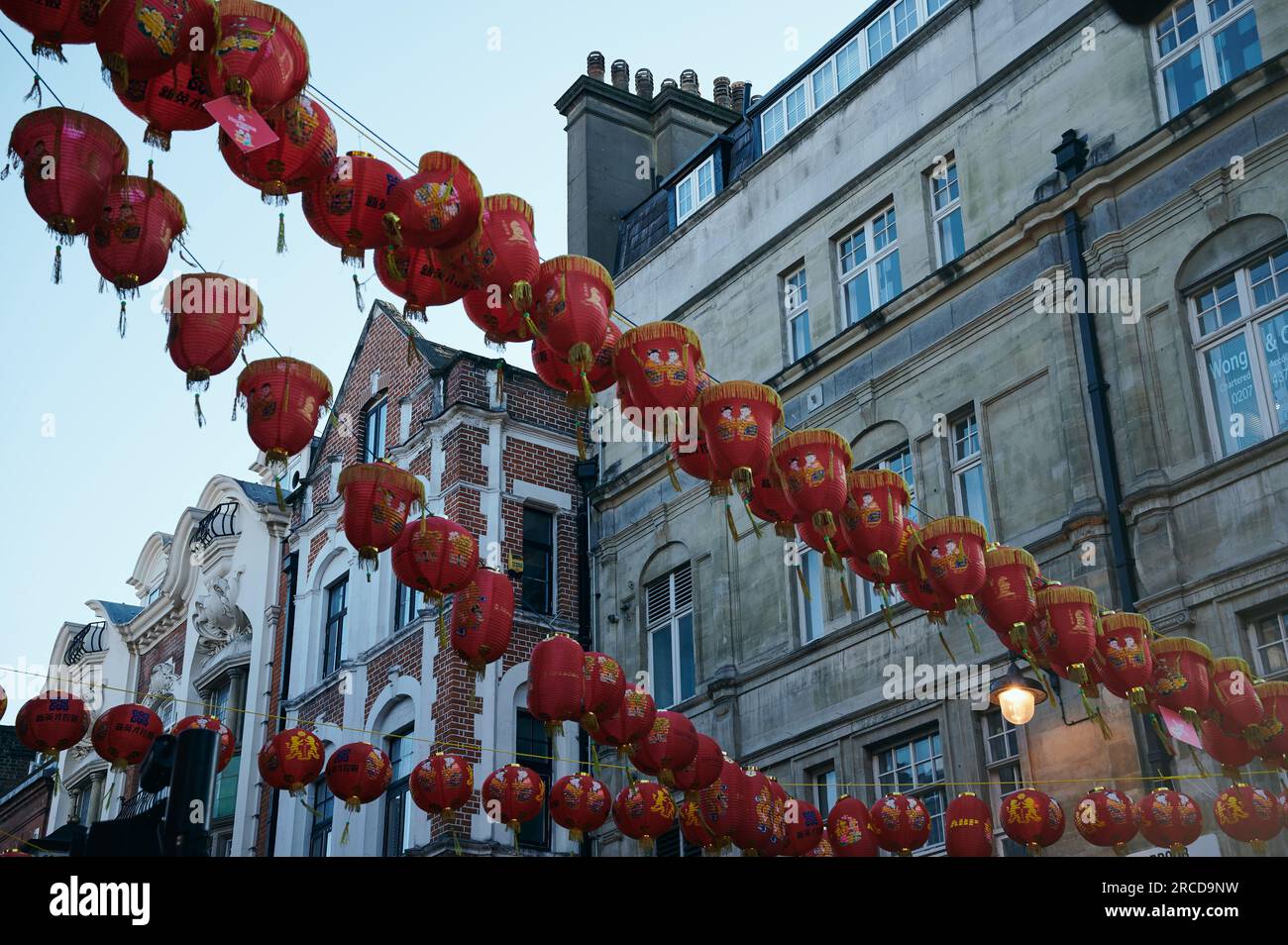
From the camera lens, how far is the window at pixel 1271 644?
48.8 feet

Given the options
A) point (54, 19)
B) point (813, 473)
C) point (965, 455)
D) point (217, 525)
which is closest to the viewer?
point (54, 19)

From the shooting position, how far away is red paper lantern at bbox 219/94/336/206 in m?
9.83

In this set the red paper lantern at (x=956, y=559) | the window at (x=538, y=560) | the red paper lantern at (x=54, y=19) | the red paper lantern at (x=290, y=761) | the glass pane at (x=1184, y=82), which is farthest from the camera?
the window at (x=538, y=560)

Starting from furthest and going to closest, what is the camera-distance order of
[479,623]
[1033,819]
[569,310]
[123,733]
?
1. [123,733]
2. [479,623]
3. [1033,819]
4. [569,310]

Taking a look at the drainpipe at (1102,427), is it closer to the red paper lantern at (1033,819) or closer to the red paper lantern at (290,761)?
the red paper lantern at (1033,819)

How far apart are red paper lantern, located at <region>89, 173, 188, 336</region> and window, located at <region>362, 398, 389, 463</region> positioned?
1761cm

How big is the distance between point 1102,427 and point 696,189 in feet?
35.4

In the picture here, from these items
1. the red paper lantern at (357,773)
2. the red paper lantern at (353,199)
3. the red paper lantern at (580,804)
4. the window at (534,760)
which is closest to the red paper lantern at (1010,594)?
the red paper lantern at (580,804)

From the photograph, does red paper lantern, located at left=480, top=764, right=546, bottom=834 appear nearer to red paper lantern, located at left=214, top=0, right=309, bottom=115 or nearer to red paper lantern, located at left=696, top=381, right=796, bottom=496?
red paper lantern, located at left=696, top=381, right=796, bottom=496

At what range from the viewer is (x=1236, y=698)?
13.0 metres

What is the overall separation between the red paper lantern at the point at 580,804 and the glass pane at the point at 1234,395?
305 inches

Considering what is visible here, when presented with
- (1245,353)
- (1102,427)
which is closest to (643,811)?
(1102,427)

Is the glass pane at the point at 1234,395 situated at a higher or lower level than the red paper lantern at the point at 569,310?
higher

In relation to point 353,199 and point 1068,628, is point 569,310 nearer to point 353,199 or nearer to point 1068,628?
point 353,199
